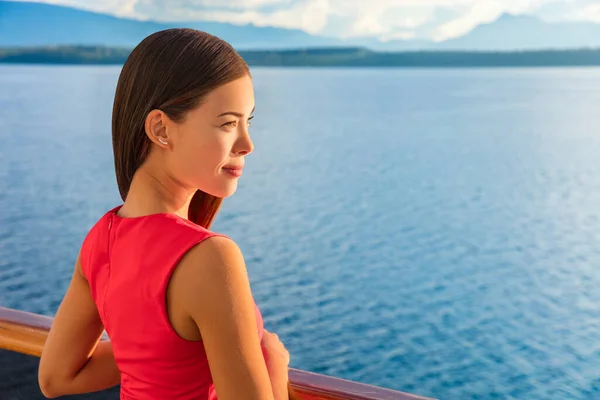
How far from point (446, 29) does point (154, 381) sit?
6088cm

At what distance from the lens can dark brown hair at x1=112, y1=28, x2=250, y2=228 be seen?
775 mm

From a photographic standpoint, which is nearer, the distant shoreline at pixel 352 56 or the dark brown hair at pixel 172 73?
the dark brown hair at pixel 172 73

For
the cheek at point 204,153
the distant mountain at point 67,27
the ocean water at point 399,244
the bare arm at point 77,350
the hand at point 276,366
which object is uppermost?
the cheek at point 204,153

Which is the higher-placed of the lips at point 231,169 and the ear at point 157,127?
the ear at point 157,127

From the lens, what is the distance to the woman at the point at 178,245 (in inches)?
29.0

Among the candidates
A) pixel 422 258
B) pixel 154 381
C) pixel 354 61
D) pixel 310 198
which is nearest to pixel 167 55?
pixel 154 381

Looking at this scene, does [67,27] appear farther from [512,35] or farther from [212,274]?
[212,274]

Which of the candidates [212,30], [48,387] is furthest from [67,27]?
[48,387]

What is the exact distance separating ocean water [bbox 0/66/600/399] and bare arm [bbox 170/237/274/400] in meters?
5.20

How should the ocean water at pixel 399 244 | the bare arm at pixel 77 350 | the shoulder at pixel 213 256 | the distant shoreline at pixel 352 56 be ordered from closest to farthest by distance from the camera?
the shoulder at pixel 213 256 < the bare arm at pixel 77 350 < the ocean water at pixel 399 244 < the distant shoreline at pixel 352 56

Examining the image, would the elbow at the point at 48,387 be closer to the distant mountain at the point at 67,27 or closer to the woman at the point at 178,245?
the woman at the point at 178,245

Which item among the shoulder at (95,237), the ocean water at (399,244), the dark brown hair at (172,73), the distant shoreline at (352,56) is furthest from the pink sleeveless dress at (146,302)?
the distant shoreline at (352,56)

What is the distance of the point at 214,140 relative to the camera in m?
0.79

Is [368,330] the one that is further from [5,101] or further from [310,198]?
[5,101]
